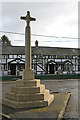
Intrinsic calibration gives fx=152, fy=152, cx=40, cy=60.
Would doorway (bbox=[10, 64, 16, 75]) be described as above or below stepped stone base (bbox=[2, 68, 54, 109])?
above

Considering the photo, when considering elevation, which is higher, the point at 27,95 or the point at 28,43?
the point at 28,43

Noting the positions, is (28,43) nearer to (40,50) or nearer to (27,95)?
(27,95)

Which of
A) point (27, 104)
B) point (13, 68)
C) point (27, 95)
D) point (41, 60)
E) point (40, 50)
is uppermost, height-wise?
point (40, 50)

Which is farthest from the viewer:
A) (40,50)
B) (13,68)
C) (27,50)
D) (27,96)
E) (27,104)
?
(40,50)

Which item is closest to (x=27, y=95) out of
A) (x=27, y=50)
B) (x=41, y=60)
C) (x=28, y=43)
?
(x=27, y=50)

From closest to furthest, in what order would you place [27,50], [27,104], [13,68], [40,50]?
[27,104] < [27,50] < [13,68] < [40,50]

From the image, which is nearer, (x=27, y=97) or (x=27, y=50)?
(x=27, y=97)

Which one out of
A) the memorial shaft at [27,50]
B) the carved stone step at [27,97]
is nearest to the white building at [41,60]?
the memorial shaft at [27,50]

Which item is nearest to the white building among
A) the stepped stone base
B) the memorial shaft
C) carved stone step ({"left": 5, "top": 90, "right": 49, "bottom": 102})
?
the memorial shaft

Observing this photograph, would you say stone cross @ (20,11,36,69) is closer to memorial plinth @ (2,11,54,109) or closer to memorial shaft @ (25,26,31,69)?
memorial shaft @ (25,26,31,69)

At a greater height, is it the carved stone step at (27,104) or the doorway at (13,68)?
the doorway at (13,68)

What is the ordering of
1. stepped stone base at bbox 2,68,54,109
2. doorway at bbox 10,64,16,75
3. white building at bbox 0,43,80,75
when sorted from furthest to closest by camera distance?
doorway at bbox 10,64,16,75
white building at bbox 0,43,80,75
stepped stone base at bbox 2,68,54,109

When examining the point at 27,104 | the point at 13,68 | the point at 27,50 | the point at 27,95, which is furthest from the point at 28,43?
the point at 13,68

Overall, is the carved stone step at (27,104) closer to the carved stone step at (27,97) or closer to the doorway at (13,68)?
the carved stone step at (27,97)
